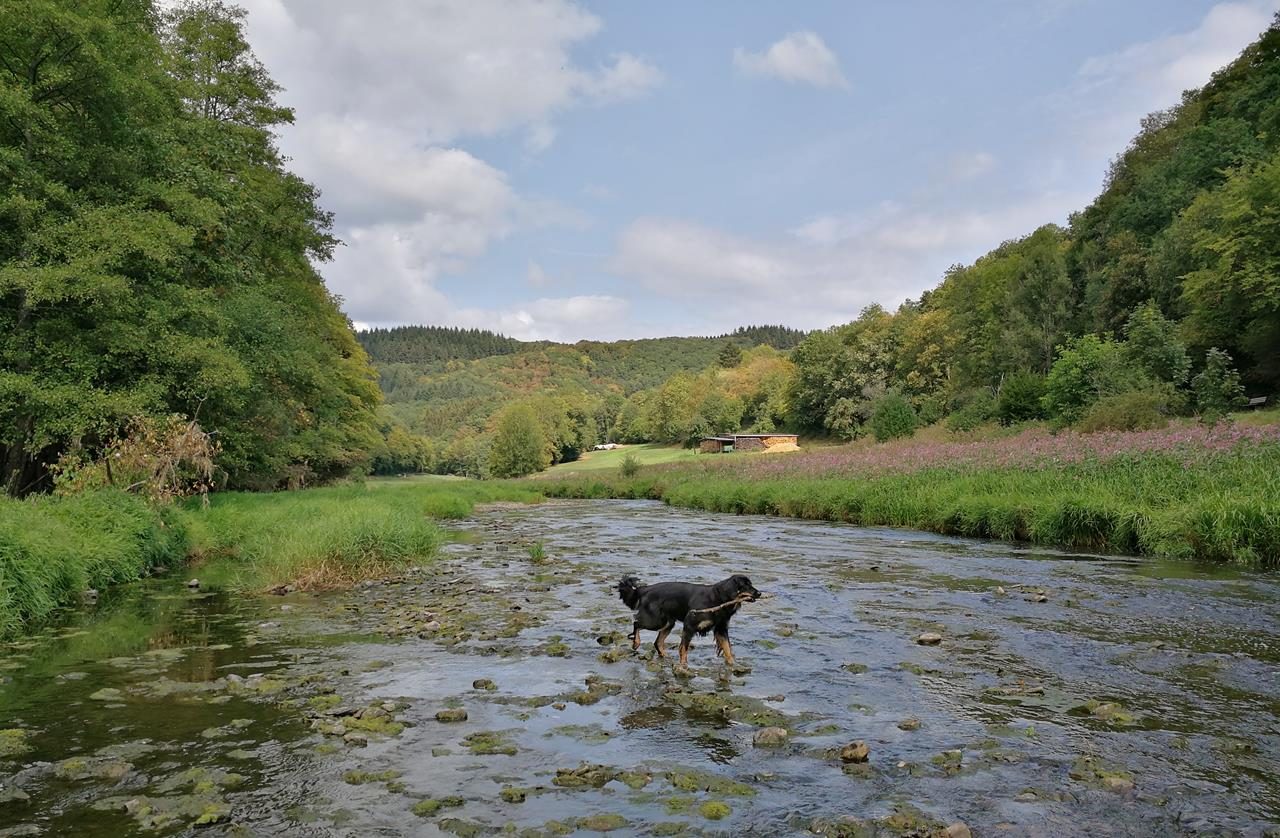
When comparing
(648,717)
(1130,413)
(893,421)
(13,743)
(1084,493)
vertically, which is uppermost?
(893,421)

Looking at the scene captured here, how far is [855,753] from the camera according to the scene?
5.83 m

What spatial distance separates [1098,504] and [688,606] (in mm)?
14532

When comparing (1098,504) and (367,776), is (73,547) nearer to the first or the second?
(367,776)

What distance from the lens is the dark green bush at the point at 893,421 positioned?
6056 centimetres

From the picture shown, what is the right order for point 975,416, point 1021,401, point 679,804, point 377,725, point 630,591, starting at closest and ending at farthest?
point 679,804 → point 377,725 → point 630,591 → point 1021,401 → point 975,416

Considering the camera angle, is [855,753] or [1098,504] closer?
[855,753]

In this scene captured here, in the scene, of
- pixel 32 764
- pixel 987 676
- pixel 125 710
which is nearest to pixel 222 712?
pixel 125 710

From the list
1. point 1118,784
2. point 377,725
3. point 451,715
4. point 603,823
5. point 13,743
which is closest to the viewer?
point 603,823

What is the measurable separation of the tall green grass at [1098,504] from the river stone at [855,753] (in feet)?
43.0

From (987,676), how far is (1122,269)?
66.0 m

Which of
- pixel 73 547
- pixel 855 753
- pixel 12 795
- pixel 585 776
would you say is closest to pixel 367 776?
pixel 585 776

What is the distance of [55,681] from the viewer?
8008 mm

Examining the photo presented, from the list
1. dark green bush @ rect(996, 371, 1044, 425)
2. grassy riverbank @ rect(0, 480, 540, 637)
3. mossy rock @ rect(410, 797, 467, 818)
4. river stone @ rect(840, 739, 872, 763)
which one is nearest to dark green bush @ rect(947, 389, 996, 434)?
dark green bush @ rect(996, 371, 1044, 425)

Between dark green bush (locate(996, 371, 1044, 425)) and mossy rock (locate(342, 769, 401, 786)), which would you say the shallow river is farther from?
dark green bush (locate(996, 371, 1044, 425))
